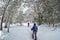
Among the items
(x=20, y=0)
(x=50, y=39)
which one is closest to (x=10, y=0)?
(x=20, y=0)

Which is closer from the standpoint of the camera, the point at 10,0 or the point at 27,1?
the point at 10,0

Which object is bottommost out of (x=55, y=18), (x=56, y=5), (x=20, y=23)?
(x=20, y=23)

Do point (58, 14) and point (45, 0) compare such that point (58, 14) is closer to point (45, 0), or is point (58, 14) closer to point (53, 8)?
point (53, 8)

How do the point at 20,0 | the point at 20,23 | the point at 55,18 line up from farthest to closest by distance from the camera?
the point at 20,23, the point at 20,0, the point at 55,18

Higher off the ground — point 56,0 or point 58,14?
point 56,0

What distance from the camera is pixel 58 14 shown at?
13.9m

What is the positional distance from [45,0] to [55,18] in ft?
5.50

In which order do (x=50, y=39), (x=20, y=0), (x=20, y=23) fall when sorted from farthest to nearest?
(x=20, y=23), (x=20, y=0), (x=50, y=39)

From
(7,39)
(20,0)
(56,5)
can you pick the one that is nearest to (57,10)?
(56,5)

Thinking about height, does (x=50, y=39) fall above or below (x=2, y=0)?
below

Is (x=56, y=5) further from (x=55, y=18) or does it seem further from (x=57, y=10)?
(x=55, y=18)

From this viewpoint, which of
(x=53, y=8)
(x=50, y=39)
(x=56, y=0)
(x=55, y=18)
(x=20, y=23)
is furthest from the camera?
(x=20, y=23)

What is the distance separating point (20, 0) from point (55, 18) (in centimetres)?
1185

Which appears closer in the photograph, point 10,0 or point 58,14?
point 58,14
